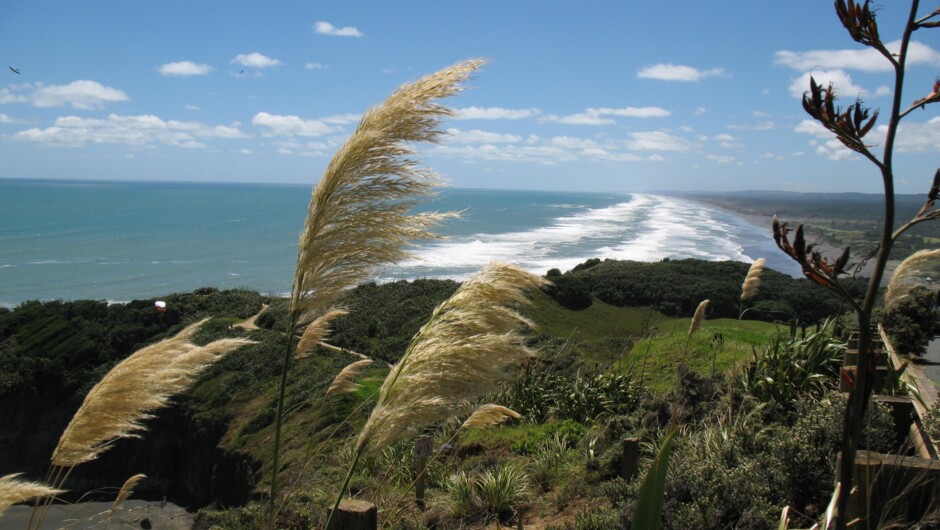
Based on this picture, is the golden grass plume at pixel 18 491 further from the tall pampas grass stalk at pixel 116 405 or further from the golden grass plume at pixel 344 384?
the golden grass plume at pixel 344 384

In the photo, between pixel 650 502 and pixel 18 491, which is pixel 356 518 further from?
pixel 650 502

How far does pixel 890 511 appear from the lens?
3227 mm

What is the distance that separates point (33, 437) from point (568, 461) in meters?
18.6

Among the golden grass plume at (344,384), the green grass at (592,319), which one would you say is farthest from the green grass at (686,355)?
the green grass at (592,319)

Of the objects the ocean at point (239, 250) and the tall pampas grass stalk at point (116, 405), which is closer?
the tall pampas grass stalk at point (116, 405)

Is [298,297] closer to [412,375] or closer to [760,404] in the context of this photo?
[412,375]

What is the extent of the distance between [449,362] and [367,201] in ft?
2.08

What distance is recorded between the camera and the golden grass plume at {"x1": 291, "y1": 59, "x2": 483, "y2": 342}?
2355 millimetres

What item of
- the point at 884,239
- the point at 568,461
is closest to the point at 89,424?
the point at 884,239

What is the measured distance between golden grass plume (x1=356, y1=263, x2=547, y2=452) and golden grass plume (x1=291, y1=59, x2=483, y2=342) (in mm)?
372

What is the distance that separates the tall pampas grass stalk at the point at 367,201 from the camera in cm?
236

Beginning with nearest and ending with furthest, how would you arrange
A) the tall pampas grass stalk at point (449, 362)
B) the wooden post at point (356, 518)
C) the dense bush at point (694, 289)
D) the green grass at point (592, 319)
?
the tall pampas grass stalk at point (449, 362) → the wooden post at point (356, 518) → the green grass at point (592, 319) → the dense bush at point (694, 289)

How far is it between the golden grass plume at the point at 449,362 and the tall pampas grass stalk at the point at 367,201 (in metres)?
0.35

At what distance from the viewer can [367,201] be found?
245cm
